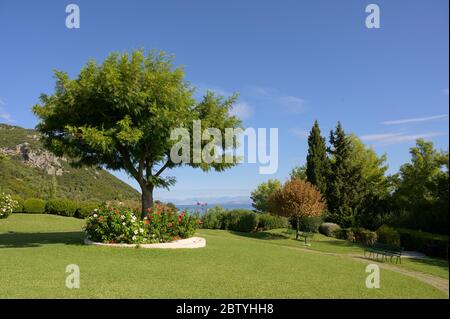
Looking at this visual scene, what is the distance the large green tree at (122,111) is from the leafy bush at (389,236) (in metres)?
13.1

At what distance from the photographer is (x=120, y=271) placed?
9617 millimetres

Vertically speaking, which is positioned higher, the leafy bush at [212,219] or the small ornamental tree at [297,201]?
the small ornamental tree at [297,201]

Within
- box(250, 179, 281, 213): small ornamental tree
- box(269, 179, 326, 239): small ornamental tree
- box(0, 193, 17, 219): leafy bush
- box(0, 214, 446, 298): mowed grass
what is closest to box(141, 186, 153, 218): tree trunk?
box(0, 214, 446, 298): mowed grass

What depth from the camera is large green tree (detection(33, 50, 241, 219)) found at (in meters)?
14.4

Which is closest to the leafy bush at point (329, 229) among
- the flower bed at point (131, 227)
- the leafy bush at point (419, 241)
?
the leafy bush at point (419, 241)

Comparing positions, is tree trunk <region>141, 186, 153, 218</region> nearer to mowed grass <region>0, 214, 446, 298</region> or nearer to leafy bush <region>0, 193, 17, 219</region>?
mowed grass <region>0, 214, 446, 298</region>

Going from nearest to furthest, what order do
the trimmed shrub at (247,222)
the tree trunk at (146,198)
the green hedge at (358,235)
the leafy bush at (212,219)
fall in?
the tree trunk at (146,198) < the green hedge at (358,235) < the trimmed shrub at (247,222) < the leafy bush at (212,219)

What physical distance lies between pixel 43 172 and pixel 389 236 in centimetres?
5486

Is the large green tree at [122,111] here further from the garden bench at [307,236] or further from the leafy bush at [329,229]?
the leafy bush at [329,229]

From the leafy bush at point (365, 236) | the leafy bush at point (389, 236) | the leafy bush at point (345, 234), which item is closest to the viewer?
the leafy bush at point (389, 236)

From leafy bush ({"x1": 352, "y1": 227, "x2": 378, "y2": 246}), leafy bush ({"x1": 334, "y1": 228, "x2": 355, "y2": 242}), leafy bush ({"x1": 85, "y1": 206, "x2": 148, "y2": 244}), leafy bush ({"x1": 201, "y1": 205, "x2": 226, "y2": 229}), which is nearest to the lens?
leafy bush ({"x1": 85, "y1": 206, "x2": 148, "y2": 244})

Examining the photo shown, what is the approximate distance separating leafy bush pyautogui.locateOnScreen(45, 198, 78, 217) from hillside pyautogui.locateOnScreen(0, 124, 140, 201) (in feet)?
75.6

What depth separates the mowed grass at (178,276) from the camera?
716 cm
